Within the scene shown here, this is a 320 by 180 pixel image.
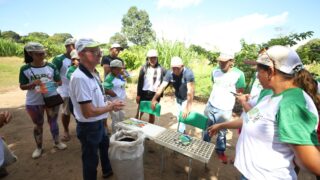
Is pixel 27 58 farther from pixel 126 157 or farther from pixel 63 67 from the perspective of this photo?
pixel 126 157

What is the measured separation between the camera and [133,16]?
58531 millimetres

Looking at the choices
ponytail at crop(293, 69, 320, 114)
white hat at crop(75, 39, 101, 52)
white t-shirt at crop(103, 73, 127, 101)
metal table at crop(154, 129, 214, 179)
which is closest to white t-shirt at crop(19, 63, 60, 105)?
white t-shirt at crop(103, 73, 127, 101)

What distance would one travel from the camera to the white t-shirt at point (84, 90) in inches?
91.0

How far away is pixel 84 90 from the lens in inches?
91.5

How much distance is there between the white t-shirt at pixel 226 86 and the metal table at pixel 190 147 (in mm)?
1080

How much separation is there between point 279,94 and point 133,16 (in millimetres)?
61392

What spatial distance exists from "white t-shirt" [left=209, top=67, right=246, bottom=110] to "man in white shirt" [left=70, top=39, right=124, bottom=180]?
2.06m

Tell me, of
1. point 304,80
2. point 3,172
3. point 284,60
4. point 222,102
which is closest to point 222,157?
point 222,102

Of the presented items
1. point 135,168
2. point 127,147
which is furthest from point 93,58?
point 135,168

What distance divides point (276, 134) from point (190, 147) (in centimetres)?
158

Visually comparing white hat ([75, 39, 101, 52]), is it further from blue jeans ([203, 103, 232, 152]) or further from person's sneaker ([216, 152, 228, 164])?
person's sneaker ([216, 152, 228, 164])

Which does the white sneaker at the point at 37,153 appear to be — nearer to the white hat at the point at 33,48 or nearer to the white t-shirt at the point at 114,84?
the white t-shirt at the point at 114,84

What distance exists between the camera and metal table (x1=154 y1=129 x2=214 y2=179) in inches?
104

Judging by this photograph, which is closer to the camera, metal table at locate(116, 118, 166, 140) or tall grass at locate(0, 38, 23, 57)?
metal table at locate(116, 118, 166, 140)
